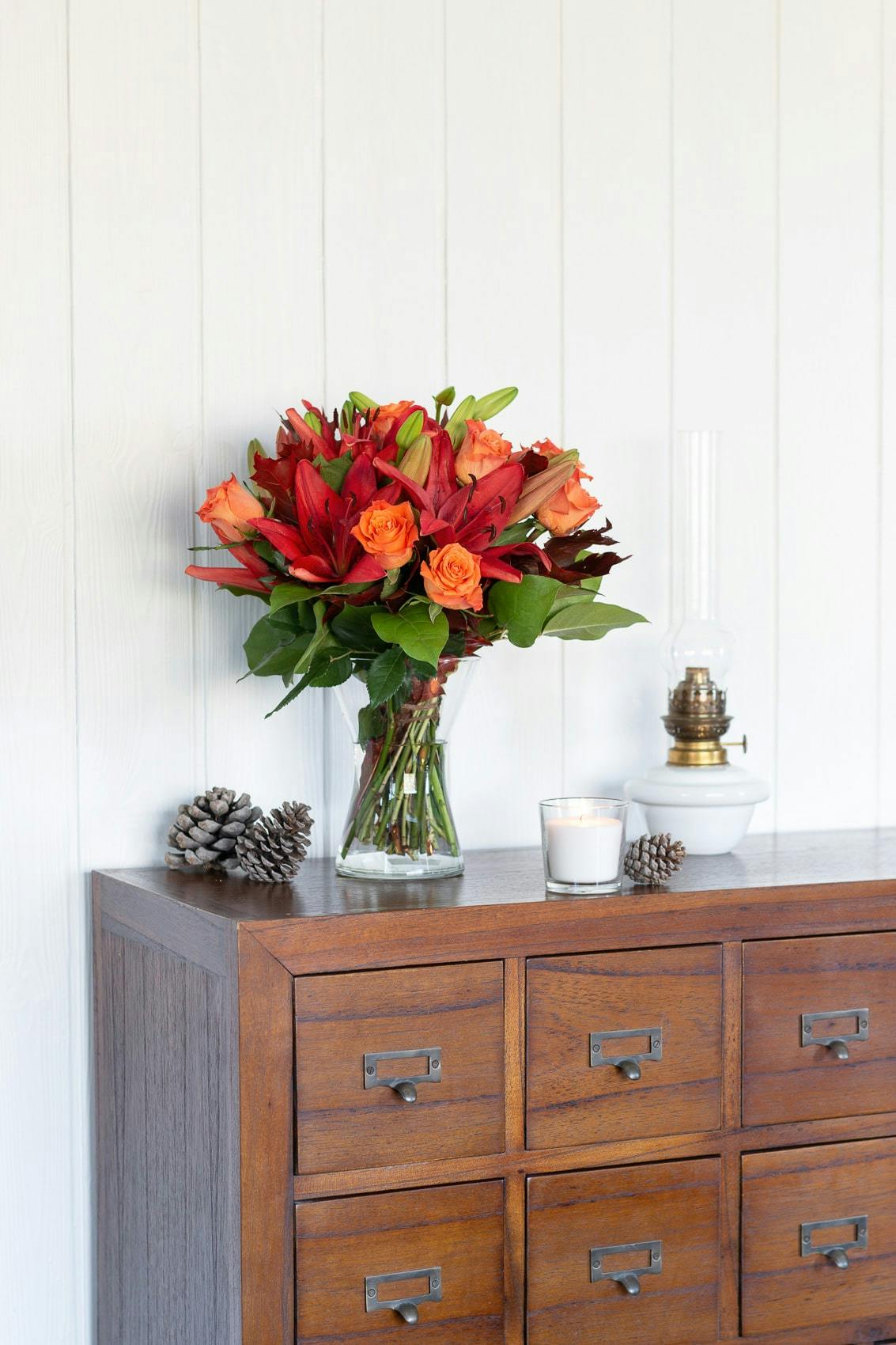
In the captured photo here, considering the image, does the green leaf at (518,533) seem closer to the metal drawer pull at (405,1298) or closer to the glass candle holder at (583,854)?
the glass candle holder at (583,854)

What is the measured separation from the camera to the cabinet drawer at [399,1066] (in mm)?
1102

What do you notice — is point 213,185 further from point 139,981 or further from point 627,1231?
point 627,1231

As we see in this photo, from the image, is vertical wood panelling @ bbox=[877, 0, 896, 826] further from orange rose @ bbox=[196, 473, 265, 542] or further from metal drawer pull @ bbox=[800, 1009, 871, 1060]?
orange rose @ bbox=[196, 473, 265, 542]

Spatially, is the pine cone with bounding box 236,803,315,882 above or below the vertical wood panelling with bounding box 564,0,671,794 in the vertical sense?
below

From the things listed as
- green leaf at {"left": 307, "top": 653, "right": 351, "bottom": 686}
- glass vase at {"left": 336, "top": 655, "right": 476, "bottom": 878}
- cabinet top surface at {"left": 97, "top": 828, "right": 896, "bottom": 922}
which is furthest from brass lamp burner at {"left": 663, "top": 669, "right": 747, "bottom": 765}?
green leaf at {"left": 307, "top": 653, "right": 351, "bottom": 686}

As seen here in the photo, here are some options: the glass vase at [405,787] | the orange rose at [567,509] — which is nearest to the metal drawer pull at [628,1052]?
the glass vase at [405,787]

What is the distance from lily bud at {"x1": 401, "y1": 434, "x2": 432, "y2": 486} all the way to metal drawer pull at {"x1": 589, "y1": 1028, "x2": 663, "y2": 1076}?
484mm

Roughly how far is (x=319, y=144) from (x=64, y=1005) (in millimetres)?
910

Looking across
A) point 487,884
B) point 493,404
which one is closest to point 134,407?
point 493,404

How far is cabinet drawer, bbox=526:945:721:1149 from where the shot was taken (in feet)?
3.87

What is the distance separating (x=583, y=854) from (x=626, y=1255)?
0.34 metres

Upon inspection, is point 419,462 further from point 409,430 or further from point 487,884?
point 487,884

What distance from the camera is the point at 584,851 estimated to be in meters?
1.21

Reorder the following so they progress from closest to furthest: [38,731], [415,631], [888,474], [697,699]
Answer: [415,631] → [38,731] → [697,699] → [888,474]
